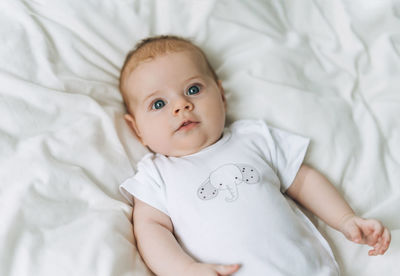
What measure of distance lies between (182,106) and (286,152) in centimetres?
31

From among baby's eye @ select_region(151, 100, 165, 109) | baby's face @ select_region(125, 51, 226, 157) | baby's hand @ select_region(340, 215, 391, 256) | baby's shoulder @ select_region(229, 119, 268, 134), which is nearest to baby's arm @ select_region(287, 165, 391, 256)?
baby's hand @ select_region(340, 215, 391, 256)

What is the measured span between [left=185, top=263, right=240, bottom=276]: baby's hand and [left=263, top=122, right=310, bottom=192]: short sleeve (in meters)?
0.32

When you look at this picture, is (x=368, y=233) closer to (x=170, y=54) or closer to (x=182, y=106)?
(x=182, y=106)

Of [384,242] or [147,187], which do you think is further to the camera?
[147,187]

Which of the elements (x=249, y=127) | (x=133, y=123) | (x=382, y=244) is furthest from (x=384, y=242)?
(x=133, y=123)

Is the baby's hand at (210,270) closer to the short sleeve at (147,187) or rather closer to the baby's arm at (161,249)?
the baby's arm at (161,249)

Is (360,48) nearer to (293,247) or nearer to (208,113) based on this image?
(208,113)

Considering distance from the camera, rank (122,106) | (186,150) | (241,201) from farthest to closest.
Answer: (122,106), (186,150), (241,201)

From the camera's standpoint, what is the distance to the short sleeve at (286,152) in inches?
46.3

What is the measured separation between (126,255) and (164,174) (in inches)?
9.5

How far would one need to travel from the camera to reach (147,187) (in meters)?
1.12

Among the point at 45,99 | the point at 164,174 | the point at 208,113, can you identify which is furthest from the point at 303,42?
the point at 45,99

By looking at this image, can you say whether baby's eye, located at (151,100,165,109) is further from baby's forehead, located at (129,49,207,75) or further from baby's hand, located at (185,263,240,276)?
Answer: baby's hand, located at (185,263,240,276)

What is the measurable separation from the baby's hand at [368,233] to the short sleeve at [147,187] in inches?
17.2
